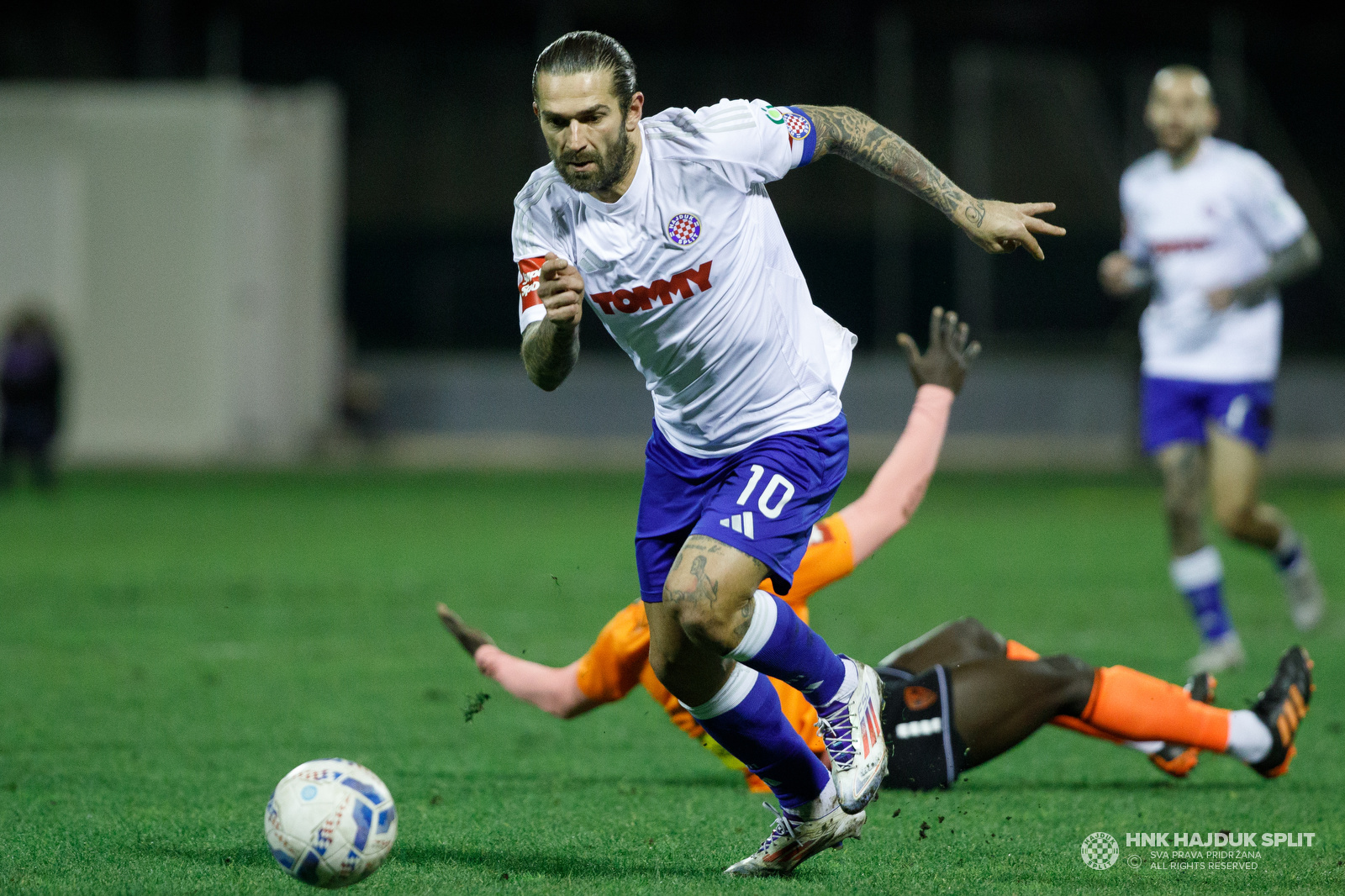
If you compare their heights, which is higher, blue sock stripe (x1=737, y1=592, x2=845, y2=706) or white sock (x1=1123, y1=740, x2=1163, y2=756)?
blue sock stripe (x1=737, y1=592, x2=845, y2=706)

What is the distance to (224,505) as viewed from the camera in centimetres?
1495

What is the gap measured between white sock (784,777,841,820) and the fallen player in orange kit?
348 mm

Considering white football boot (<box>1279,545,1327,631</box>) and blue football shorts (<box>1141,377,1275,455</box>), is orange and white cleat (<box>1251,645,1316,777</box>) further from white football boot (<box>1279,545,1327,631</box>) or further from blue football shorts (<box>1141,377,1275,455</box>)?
white football boot (<box>1279,545,1327,631</box>)

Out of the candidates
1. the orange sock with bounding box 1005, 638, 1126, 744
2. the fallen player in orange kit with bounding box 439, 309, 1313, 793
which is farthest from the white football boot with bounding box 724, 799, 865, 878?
the orange sock with bounding box 1005, 638, 1126, 744

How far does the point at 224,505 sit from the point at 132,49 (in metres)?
12.3

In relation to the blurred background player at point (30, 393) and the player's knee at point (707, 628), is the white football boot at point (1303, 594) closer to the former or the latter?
the player's knee at point (707, 628)

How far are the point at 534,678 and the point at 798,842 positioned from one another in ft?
3.59

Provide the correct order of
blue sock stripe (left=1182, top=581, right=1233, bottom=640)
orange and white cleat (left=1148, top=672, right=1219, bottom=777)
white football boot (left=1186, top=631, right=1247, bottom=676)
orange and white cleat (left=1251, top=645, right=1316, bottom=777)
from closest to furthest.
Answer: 1. orange and white cleat (left=1251, top=645, right=1316, bottom=777)
2. orange and white cleat (left=1148, top=672, right=1219, bottom=777)
3. white football boot (left=1186, top=631, right=1247, bottom=676)
4. blue sock stripe (left=1182, top=581, right=1233, bottom=640)

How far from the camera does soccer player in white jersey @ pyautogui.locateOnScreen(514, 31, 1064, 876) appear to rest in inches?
147

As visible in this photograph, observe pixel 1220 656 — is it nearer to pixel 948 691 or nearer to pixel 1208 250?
pixel 1208 250

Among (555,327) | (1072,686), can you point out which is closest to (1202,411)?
(1072,686)

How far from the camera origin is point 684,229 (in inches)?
153

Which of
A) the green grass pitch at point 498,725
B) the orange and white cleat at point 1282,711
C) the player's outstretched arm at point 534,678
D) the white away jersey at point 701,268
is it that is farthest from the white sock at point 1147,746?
the player's outstretched arm at point 534,678

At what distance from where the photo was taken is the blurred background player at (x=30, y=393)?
1692cm
